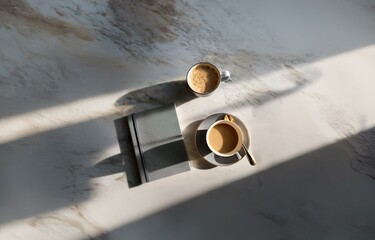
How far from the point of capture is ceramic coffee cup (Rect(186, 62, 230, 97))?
1.20 metres

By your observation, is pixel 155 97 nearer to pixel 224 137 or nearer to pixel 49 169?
pixel 224 137

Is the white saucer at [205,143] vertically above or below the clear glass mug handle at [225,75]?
below

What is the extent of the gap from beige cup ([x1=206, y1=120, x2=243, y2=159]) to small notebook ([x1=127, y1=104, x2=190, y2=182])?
0.09 m

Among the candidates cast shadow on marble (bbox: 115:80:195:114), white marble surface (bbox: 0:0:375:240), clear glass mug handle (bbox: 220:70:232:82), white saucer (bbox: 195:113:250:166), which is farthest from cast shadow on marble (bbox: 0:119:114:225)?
clear glass mug handle (bbox: 220:70:232:82)

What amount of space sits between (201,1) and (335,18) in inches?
17.7

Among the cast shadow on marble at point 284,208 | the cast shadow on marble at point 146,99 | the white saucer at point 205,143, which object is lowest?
the cast shadow on marble at point 284,208

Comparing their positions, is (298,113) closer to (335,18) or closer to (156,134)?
(335,18)

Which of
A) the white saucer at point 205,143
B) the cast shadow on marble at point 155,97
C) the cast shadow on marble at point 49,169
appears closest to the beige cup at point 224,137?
the white saucer at point 205,143

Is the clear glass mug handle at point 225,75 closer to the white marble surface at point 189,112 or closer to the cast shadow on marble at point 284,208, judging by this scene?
the white marble surface at point 189,112

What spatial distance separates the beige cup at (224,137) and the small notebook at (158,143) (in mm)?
95

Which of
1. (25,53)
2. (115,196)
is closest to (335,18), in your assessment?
(115,196)

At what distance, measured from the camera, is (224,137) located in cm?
117

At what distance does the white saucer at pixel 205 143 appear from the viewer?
1.18 m

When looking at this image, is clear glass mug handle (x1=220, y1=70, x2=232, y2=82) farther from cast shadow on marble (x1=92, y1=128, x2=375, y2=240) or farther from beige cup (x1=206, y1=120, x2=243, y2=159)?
cast shadow on marble (x1=92, y1=128, x2=375, y2=240)
